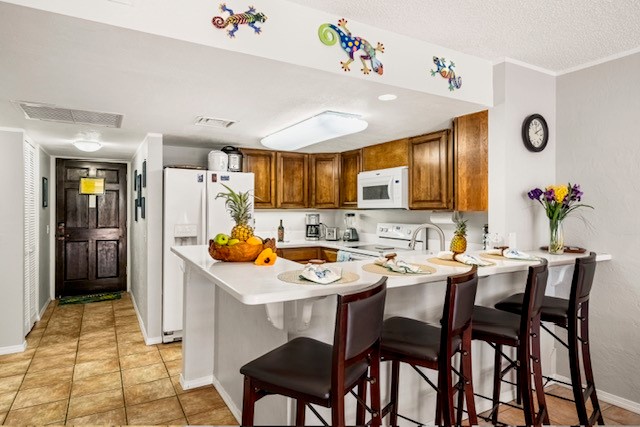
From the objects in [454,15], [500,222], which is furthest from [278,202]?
[454,15]

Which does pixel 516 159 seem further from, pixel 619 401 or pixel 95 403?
pixel 95 403

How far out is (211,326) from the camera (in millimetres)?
2771

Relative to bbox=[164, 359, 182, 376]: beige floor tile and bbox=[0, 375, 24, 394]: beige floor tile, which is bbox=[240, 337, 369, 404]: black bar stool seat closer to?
bbox=[164, 359, 182, 376]: beige floor tile

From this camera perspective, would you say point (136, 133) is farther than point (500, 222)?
Yes

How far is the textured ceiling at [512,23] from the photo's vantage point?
1959 mm

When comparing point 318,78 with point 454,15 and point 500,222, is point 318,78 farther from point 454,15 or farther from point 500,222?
point 500,222

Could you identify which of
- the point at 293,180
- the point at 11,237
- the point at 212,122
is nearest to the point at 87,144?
the point at 11,237

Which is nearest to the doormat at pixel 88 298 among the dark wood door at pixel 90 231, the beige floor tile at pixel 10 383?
the dark wood door at pixel 90 231

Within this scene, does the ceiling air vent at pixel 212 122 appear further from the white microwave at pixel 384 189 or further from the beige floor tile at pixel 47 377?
the beige floor tile at pixel 47 377

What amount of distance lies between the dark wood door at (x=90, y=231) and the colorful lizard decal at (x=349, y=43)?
15.9 feet

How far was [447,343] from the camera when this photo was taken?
62.3 inches

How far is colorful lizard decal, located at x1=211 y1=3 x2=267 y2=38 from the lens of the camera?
1.79 metres

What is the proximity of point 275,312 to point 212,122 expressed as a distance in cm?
217

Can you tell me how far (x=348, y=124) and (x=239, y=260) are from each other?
1.47 meters
